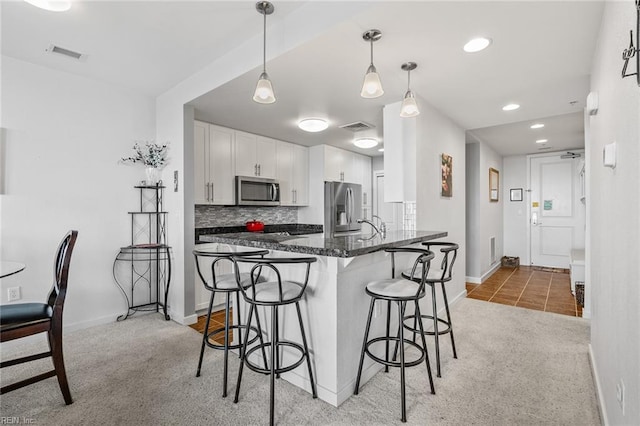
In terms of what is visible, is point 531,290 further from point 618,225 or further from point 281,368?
point 281,368

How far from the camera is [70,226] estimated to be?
9.80ft

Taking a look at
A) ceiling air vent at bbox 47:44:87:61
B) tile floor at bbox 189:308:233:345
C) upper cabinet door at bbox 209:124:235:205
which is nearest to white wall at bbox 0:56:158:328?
ceiling air vent at bbox 47:44:87:61

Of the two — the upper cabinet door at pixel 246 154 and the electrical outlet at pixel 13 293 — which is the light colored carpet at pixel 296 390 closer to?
the electrical outlet at pixel 13 293

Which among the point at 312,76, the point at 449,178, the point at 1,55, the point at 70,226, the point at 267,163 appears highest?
the point at 1,55

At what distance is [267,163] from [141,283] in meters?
2.18

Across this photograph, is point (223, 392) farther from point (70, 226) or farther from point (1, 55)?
point (1, 55)

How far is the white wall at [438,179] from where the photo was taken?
Answer: 10.1 feet

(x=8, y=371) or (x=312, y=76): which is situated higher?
(x=312, y=76)

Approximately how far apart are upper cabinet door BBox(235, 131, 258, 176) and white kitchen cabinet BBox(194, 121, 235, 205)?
107 millimetres

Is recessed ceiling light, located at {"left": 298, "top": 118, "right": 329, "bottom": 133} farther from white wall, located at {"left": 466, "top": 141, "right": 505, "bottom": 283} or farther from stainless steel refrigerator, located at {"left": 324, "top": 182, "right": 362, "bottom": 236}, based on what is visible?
white wall, located at {"left": 466, "top": 141, "right": 505, "bottom": 283}

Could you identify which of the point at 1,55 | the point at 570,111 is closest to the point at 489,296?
the point at 570,111

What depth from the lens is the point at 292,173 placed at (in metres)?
4.93

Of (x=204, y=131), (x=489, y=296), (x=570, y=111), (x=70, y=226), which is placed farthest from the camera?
(x=489, y=296)

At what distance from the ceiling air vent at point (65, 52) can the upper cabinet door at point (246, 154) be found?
173cm
